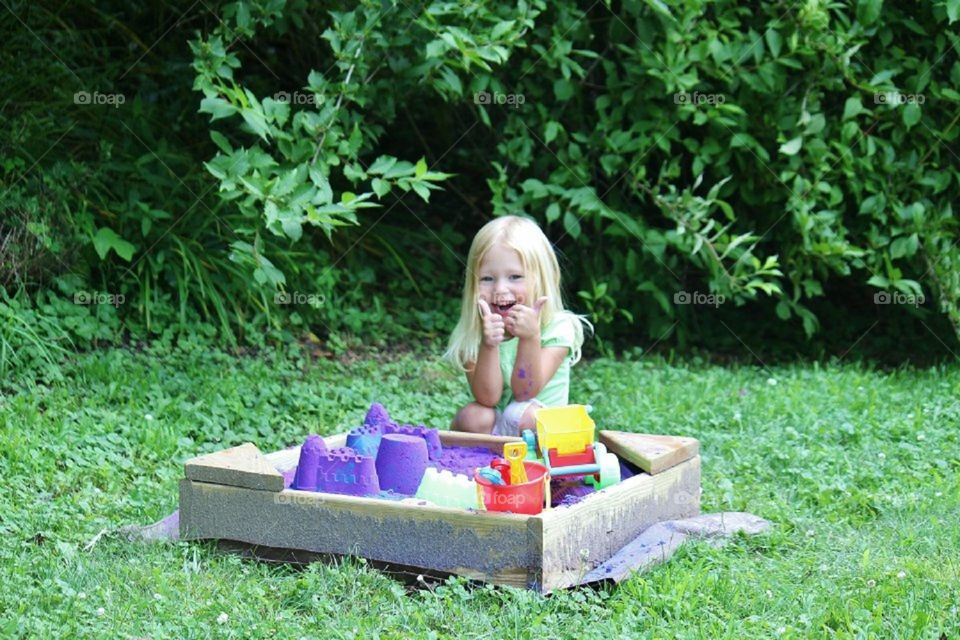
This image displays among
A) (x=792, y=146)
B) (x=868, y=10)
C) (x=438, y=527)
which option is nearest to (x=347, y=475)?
(x=438, y=527)

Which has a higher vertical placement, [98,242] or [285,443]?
[98,242]

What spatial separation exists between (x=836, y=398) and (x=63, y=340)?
3.59m

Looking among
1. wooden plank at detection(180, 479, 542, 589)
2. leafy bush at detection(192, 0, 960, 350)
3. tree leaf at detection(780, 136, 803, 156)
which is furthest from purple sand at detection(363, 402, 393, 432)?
tree leaf at detection(780, 136, 803, 156)

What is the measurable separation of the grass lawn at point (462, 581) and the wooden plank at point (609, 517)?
0.11 m

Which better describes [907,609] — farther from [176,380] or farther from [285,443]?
[176,380]

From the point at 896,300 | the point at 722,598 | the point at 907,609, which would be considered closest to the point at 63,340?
the point at 722,598

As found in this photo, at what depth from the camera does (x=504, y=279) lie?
14.2 ft

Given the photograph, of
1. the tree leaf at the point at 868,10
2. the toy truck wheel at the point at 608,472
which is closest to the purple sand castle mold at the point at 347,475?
the toy truck wheel at the point at 608,472

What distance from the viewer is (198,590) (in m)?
3.19

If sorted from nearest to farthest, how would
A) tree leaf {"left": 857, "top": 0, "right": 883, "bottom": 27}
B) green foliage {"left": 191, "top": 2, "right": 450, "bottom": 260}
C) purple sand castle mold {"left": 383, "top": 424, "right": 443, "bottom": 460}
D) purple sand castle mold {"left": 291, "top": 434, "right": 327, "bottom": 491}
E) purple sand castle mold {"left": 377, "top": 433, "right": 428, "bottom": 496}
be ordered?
purple sand castle mold {"left": 291, "top": 434, "right": 327, "bottom": 491}, purple sand castle mold {"left": 377, "top": 433, "right": 428, "bottom": 496}, purple sand castle mold {"left": 383, "top": 424, "right": 443, "bottom": 460}, green foliage {"left": 191, "top": 2, "right": 450, "bottom": 260}, tree leaf {"left": 857, "top": 0, "right": 883, "bottom": 27}

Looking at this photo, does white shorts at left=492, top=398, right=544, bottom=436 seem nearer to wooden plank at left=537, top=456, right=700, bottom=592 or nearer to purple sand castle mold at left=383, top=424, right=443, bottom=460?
purple sand castle mold at left=383, top=424, right=443, bottom=460

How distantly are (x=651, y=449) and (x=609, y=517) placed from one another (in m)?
0.44

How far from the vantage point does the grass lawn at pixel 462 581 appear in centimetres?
304

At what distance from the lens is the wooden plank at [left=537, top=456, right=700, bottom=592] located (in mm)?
3223
